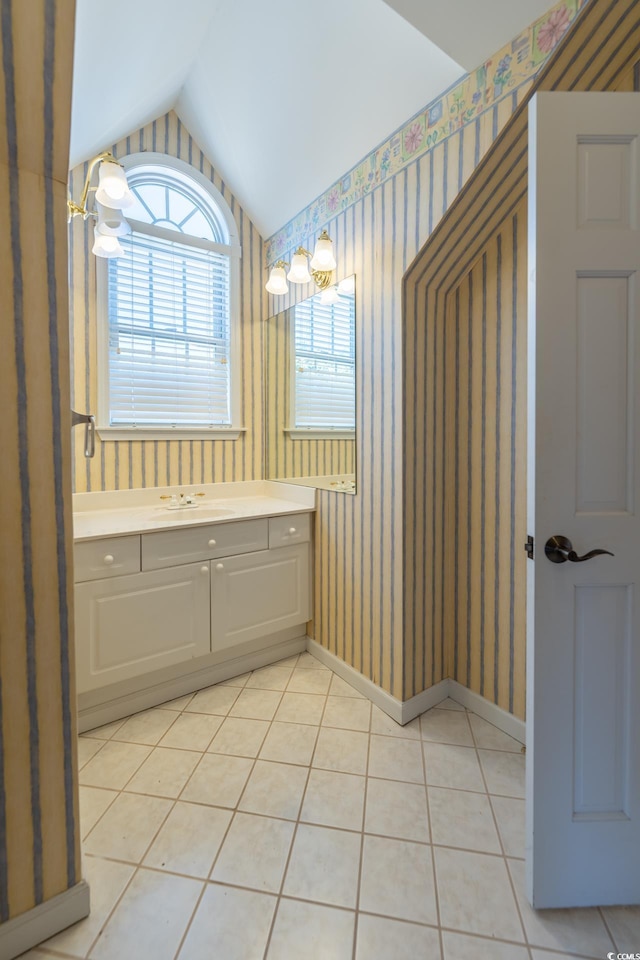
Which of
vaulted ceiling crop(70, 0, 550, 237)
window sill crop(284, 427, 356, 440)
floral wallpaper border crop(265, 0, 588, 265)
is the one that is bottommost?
window sill crop(284, 427, 356, 440)

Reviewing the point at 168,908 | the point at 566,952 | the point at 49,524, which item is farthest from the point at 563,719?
the point at 49,524

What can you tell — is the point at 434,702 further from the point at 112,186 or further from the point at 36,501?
the point at 112,186

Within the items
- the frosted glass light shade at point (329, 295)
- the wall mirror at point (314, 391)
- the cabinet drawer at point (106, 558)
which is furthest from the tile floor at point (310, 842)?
the frosted glass light shade at point (329, 295)

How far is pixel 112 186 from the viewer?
1675mm

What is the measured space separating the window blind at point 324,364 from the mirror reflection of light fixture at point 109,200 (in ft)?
3.42

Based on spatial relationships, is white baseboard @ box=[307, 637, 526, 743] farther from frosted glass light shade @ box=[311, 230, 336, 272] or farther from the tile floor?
frosted glass light shade @ box=[311, 230, 336, 272]

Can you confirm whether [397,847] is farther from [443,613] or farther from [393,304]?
[393,304]

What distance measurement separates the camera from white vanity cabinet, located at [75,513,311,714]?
6.12ft

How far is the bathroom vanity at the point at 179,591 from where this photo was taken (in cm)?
188

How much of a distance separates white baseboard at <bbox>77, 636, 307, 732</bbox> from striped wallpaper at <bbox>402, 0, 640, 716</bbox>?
2.84ft

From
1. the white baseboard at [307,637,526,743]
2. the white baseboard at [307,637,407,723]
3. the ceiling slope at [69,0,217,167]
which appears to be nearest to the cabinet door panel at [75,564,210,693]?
the white baseboard at [307,637,407,723]

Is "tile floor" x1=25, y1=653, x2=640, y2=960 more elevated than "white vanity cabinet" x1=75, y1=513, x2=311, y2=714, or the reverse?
"white vanity cabinet" x1=75, y1=513, x2=311, y2=714

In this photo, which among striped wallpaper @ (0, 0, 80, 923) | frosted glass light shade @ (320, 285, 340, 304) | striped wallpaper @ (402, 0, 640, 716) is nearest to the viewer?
striped wallpaper @ (0, 0, 80, 923)

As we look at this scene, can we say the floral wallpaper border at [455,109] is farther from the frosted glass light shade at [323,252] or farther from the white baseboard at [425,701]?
the white baseboard at [425,701]
